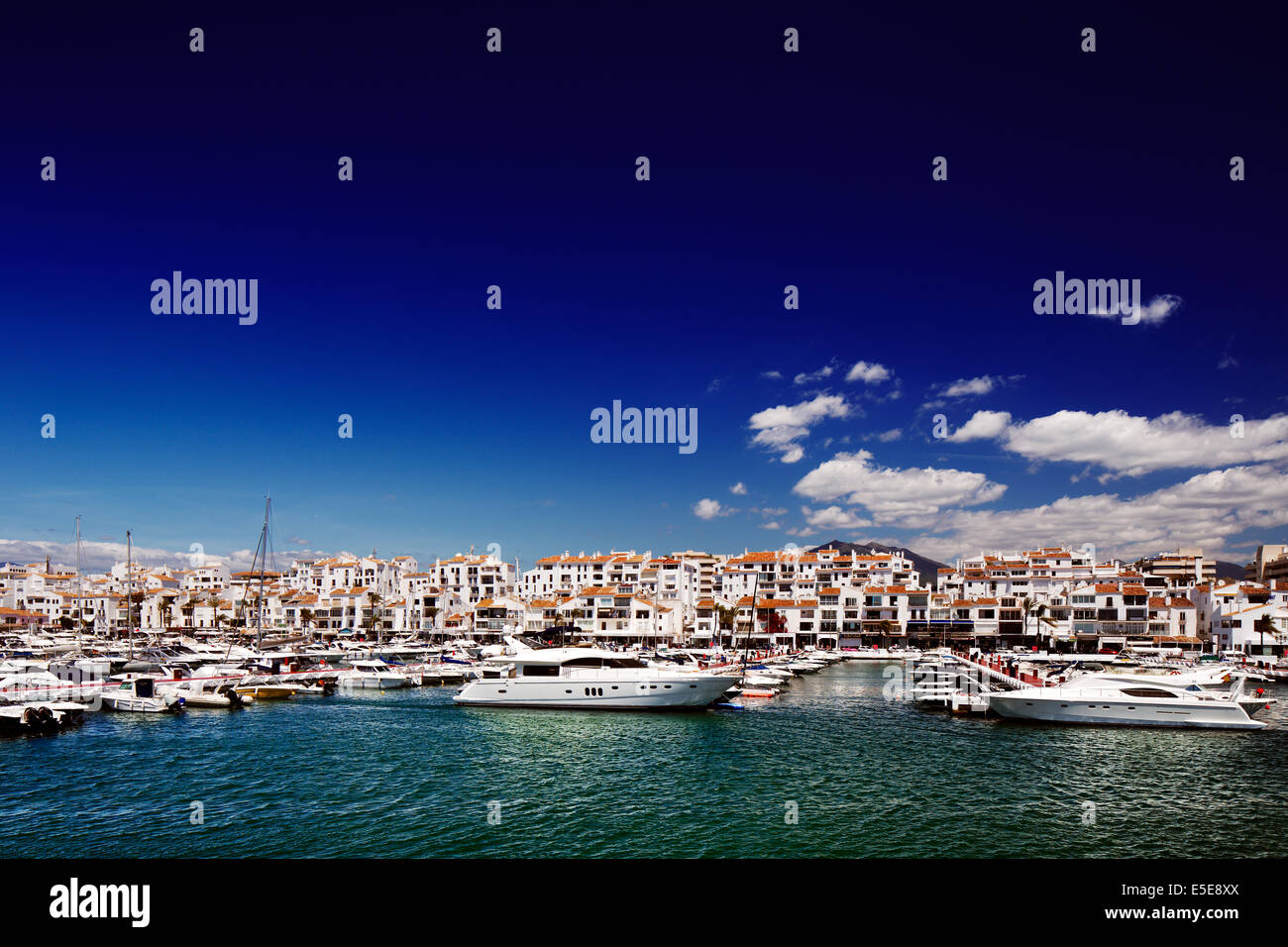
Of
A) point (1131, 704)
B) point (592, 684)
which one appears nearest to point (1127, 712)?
point (1131, 704)

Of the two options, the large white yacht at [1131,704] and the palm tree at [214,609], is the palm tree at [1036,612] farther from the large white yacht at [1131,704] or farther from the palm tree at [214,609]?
the palm tree at [214,609]

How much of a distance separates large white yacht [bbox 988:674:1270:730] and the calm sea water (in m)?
0.92

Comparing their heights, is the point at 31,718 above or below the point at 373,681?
above

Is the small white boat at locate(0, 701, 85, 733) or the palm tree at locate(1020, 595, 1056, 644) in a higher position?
the small white boat at locate(0, 701, 85, 733)

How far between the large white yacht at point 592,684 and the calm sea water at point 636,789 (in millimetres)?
1892

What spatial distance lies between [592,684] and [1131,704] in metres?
20.2

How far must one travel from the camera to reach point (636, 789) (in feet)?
64.7

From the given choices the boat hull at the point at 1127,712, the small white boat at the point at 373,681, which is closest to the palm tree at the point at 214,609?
the small white boat at the point at 373,681

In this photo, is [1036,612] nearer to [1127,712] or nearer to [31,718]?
[1127,712]

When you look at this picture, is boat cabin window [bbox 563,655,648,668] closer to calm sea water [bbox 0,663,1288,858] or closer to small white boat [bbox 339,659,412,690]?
calm sea water [bbox 0,663,1288,858]

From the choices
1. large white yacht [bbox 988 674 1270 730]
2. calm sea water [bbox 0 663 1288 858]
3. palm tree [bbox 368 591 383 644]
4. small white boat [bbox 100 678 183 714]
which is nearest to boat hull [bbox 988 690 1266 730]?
large white yacht [bbox 988 674 1270 730]

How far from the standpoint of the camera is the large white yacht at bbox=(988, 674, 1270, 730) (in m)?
28.7
